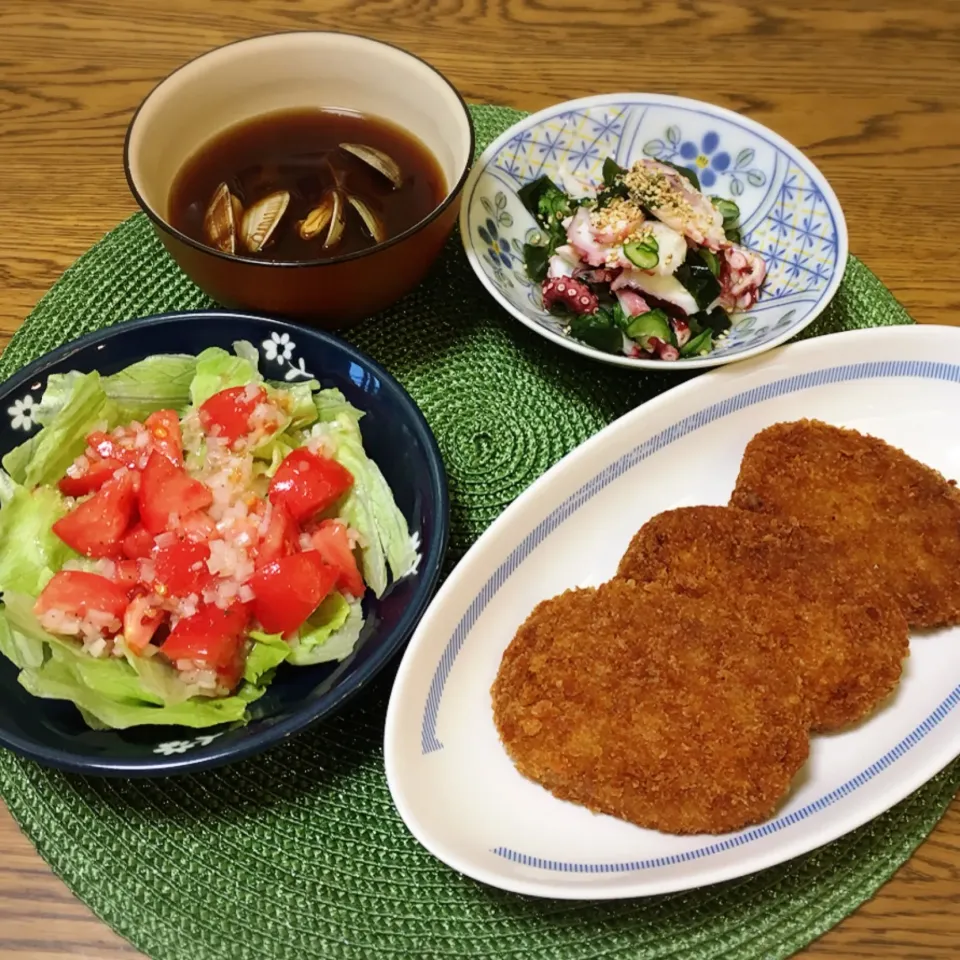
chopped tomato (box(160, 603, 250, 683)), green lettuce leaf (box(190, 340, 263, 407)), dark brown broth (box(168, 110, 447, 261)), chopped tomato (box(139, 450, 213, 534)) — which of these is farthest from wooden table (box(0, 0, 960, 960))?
chopped tomato (box(160, 603, 250, 683))

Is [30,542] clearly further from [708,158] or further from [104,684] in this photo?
[708,158]

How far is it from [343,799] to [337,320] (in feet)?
3.01

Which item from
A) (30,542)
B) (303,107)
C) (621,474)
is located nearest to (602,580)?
(621,474)

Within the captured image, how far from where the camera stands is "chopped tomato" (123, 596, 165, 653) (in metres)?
1.36

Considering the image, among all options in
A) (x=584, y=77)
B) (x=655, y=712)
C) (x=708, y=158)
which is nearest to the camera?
(x=655, y=712)

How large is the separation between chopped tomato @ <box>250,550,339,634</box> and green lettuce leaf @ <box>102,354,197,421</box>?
1.51 ft

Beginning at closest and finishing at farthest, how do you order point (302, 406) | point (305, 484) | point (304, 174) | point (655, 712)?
point (655, 712)
point (305, 484)
point (302, 406)
point (304, 174)

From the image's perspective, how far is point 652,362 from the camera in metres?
1.67

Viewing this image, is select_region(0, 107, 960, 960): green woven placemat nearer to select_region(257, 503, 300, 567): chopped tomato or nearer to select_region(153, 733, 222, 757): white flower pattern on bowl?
select_region(153, 733, 222, 757): white flower pattern on bowl

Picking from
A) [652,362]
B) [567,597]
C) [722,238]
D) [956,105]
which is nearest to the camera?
[567,597]

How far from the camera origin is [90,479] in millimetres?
1520

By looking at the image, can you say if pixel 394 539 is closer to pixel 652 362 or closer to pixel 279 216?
pixel 652 362

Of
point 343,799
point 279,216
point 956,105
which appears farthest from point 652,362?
point 956,105

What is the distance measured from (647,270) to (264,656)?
105cm
